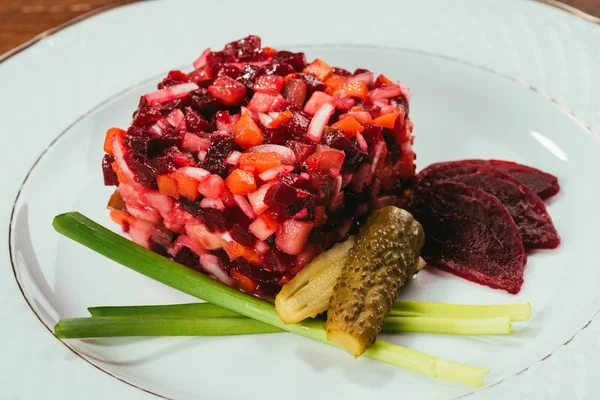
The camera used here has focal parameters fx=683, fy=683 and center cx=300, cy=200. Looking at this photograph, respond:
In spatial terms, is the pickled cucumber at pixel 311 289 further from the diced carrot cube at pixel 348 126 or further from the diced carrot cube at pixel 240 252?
the diced carrot cube at pixel 348 126

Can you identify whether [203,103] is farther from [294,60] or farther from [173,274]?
[173,274]

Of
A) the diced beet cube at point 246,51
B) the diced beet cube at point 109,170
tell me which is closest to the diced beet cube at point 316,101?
the diced beet cube at point 246,51

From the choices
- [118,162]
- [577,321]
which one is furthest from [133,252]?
[577,321]

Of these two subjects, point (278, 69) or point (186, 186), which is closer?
point (186, 186)

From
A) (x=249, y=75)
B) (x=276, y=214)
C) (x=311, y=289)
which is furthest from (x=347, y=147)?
(x=249, y=75)

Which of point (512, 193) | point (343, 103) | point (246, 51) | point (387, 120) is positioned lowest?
point (512, 193)

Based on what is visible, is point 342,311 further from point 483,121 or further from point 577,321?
point 483,121
